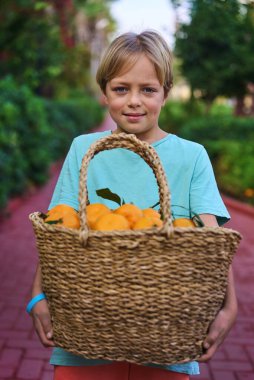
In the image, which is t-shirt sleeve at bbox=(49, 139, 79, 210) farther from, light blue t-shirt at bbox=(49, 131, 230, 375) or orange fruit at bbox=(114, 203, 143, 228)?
orange fruit at bbox=(114, 203, 143, 228)

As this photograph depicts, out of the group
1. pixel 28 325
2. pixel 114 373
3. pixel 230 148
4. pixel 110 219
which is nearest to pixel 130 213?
pixel 110 219

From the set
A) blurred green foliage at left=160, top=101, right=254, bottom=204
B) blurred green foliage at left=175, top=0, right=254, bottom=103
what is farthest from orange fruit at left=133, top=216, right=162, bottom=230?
blurred green foliage at left=175, top=0, right=254, bottom=103

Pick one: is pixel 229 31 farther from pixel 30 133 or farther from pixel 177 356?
pixel 177 356

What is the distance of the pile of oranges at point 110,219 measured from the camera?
4.17ft

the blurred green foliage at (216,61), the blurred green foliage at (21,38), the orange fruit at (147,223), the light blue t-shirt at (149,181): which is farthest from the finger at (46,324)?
the blurred green foliage at (216,61)

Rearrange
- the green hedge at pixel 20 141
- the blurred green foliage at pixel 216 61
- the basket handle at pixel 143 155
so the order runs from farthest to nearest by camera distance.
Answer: the blurred green foliage at pixel 216 61, the green hedge at pixel 20 141, the basket handle at pixel 143 155

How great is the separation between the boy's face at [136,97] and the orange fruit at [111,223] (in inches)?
17.2

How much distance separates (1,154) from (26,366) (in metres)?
A: 4.00

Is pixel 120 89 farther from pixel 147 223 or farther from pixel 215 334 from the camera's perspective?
pixel 215 334

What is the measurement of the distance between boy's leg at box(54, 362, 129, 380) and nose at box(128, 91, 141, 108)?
79 cm

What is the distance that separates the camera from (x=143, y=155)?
1414 mm

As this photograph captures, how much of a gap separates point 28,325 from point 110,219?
280 cm

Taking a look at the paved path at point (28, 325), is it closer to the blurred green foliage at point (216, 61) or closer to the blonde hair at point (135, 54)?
the blonde hair at point (135, 54)

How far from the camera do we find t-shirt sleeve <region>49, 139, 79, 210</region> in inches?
64.5
